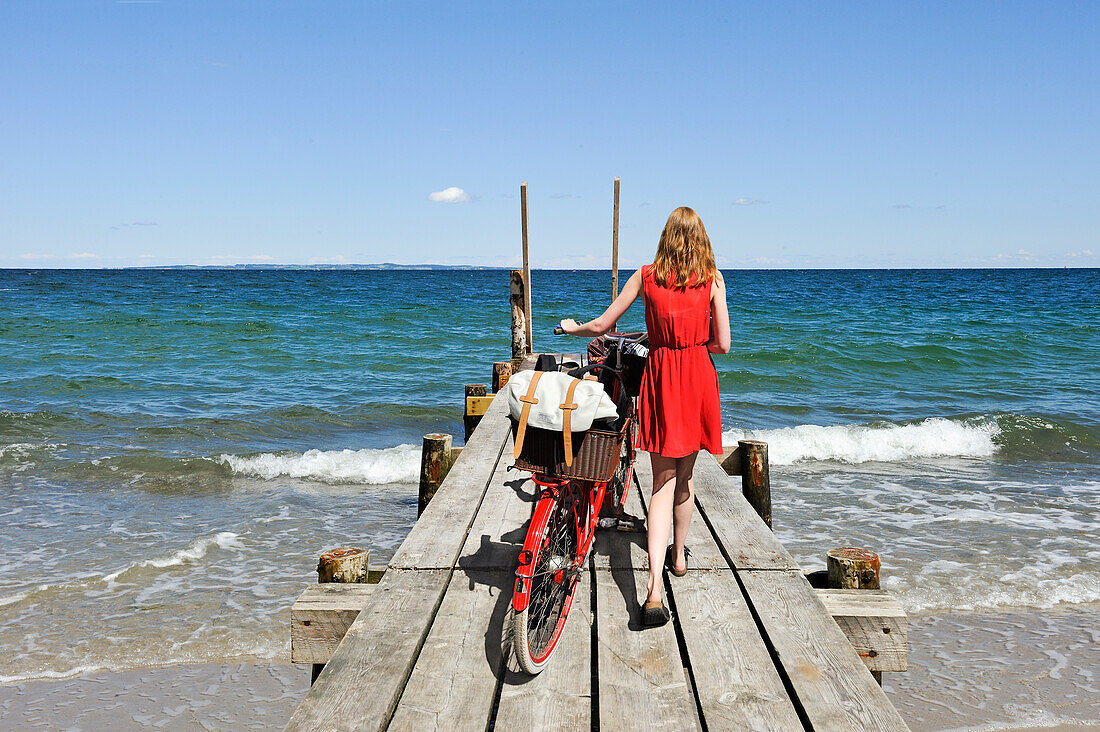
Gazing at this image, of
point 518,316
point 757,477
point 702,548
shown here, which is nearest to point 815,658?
point 702,548

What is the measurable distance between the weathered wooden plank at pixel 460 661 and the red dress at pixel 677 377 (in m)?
1.03

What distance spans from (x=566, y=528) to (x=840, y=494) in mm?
7350

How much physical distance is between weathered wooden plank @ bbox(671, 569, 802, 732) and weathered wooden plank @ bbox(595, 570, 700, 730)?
8 centimetres

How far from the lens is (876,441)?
12.2 m

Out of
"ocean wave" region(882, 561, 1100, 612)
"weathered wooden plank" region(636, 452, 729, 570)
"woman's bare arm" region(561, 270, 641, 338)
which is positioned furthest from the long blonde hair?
"ocean wave" region(882, 561, 1100, 612)

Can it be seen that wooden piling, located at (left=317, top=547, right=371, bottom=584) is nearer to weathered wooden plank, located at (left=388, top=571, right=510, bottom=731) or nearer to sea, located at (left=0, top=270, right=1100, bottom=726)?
weathered wooden plank, located at (left=388, top=571, right=510, bottom=731)

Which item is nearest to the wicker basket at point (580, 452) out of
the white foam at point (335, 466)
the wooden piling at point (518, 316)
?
the wooden piling at point (518, 316)

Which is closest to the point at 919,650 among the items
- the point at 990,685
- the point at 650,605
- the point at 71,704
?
the point at 990,685

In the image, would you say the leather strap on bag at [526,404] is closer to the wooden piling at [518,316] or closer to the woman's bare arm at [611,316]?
the woman's bare arm at [611,316]

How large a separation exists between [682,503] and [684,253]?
123cm

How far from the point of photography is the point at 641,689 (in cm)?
296

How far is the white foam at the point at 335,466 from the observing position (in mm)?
10804

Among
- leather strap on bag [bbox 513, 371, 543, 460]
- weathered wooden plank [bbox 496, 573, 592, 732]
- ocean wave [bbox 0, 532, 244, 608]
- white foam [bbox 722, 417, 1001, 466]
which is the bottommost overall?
ocean wave [bbox 0, 532, 244, 608]

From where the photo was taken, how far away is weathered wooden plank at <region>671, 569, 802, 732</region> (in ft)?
9.09
